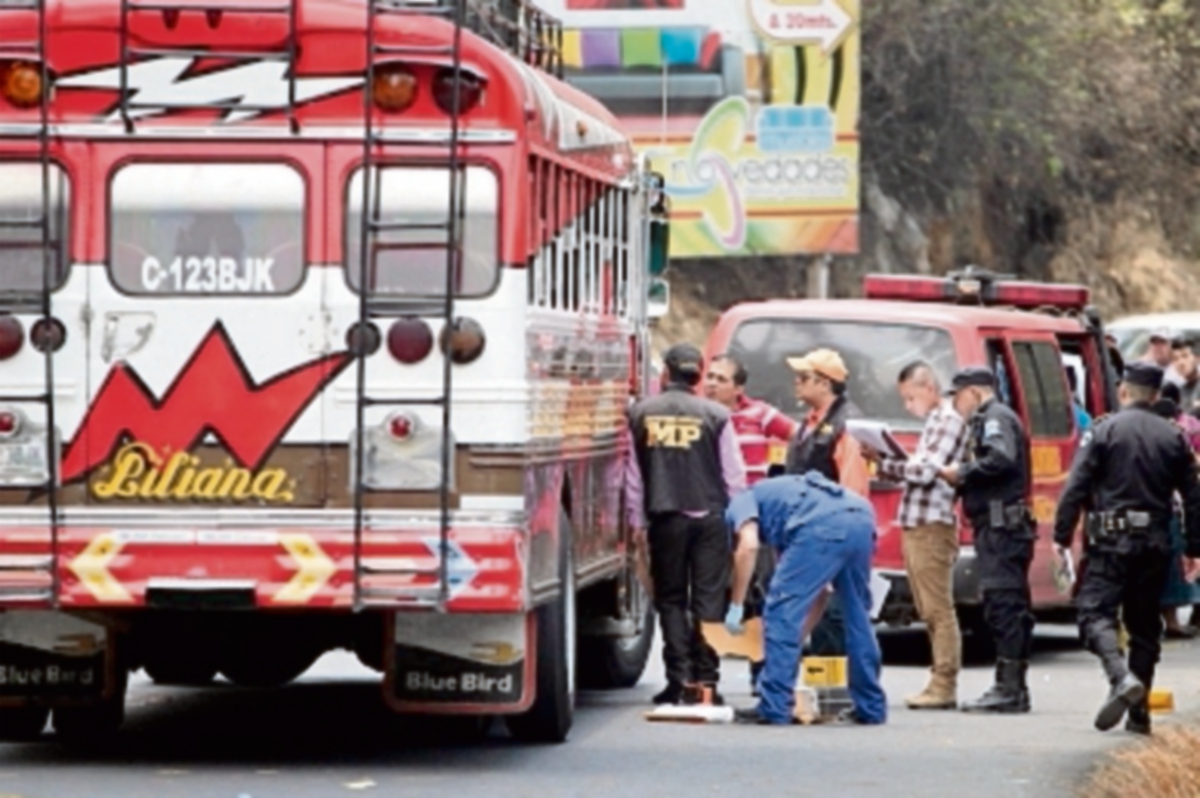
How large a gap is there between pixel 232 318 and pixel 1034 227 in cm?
3159

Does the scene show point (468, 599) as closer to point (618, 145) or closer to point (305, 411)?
point (305, 411)

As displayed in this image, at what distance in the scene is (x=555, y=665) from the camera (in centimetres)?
1420

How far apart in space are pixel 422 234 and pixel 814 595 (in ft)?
10.7

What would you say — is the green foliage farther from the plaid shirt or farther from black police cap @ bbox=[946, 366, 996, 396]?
the plaid shirt

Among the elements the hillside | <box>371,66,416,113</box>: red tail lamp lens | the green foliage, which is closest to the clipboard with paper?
<box>371,66,416,113</box>: red tail lamp lens

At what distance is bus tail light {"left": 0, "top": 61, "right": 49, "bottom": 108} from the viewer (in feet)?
42.5

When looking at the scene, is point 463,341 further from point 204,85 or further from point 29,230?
point 29,230

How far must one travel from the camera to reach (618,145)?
54.7ft

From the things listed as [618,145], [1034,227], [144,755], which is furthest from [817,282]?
[144,755]

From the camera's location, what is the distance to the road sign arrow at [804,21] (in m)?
36.7

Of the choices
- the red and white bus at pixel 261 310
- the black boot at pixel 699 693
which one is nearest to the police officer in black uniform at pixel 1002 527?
the black boot at pixel 699 693

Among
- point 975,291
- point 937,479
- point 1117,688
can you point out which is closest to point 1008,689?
point 937,479

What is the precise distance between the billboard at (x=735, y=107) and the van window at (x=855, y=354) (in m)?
17.8

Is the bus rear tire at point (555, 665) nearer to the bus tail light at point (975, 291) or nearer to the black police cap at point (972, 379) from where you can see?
the black police cap at point (972, 379)
